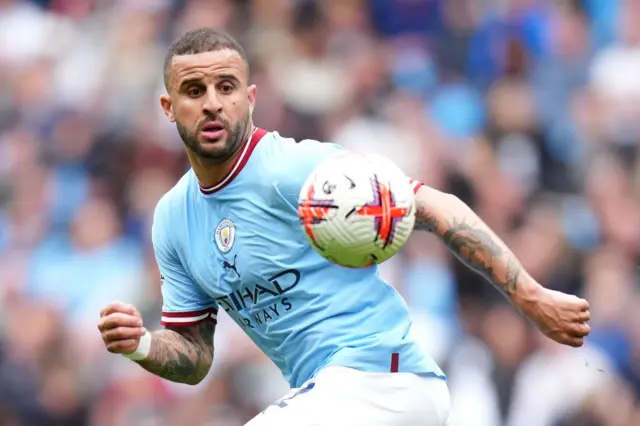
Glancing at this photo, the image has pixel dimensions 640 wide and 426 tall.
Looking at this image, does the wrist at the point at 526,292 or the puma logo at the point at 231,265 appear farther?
the puma logo at the point at 231,265

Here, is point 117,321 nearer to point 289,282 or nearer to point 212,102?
point 289,282

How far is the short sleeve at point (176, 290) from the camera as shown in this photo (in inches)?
272

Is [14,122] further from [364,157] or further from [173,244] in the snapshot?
[364,157]

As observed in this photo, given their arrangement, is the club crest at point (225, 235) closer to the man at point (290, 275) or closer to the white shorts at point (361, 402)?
the man at point (290, 275)

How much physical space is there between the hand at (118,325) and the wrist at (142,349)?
270 mm

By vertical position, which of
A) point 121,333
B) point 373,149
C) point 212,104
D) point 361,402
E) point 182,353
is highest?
point 373,149

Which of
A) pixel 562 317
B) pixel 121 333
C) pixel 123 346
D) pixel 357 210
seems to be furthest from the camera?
pixel 123 346

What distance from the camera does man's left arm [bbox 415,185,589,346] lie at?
6008 mm

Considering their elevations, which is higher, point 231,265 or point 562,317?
point 231,265

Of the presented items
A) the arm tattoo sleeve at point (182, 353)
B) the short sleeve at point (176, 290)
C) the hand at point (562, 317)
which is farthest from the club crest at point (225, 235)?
the hand at point (562, 317)

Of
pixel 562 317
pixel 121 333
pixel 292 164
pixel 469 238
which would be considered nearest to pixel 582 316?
pixel 562 317

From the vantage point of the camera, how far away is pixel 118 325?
245 inches

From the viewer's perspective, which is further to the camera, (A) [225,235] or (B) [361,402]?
(A) [225,235]

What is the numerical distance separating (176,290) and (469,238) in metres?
1.67
